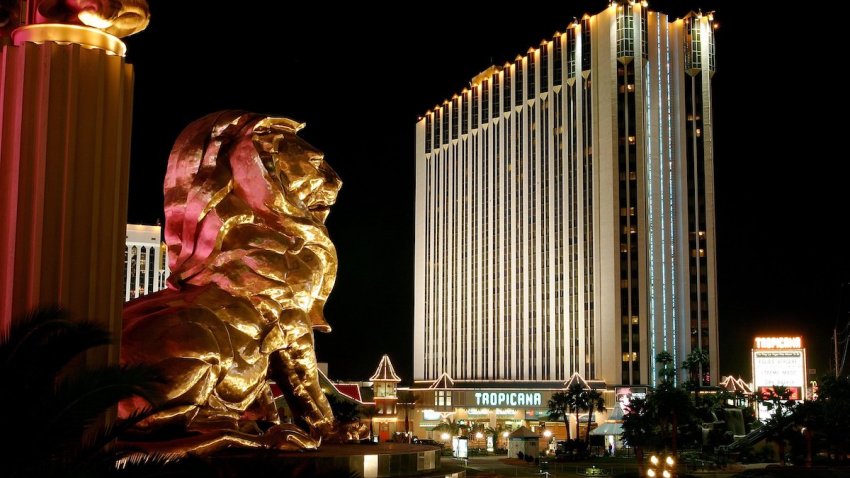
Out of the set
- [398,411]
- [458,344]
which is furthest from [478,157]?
[398,411]

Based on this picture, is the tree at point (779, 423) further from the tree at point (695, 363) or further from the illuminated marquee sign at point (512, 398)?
the illuminated marquee sign at point (512, 398)

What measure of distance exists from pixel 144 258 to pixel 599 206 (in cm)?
5202

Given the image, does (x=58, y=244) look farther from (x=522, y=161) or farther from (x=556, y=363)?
(x=522, y=161)

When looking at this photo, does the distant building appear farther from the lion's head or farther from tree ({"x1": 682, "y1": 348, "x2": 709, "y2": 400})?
the lion's head

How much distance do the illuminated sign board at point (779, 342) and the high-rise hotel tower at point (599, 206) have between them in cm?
1227

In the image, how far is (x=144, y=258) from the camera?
98.2 metres

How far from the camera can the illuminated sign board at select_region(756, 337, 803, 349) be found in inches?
2992

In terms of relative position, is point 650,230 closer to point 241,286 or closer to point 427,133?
point 427,133

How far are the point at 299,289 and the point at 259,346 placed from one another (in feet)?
3.58

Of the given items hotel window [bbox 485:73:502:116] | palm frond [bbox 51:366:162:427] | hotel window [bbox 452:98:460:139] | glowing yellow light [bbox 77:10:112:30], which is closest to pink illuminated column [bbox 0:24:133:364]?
glowing yellow light [bbox 77:10:112:30]

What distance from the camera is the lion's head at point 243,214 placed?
12133 mm

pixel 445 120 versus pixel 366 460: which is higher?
pixel 445 120

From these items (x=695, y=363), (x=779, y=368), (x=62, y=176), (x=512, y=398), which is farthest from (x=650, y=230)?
(x=62, y=176)

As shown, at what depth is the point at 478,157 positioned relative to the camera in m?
81.6
